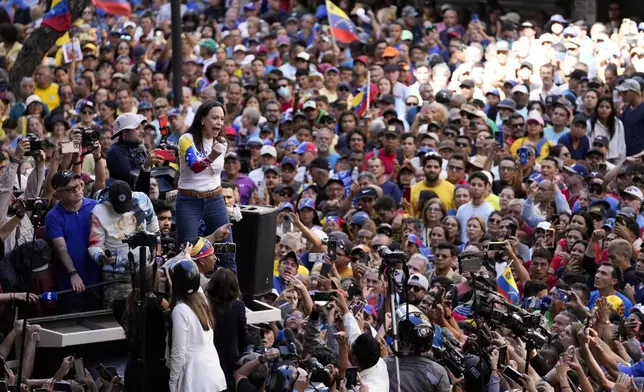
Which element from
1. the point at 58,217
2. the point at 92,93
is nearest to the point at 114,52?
the point at 92,93

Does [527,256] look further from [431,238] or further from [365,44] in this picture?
[365,44]

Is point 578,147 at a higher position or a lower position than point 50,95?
higher

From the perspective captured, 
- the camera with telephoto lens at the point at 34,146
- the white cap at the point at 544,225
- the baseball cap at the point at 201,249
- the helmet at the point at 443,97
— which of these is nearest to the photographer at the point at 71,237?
the camera with telephoto lens at the point at 34,146

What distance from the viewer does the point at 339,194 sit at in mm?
18469

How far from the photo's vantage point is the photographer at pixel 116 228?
12664 millimetres

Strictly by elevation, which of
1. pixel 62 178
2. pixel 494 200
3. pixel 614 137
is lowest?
pixel 494 200

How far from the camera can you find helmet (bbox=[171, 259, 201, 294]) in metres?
10.9

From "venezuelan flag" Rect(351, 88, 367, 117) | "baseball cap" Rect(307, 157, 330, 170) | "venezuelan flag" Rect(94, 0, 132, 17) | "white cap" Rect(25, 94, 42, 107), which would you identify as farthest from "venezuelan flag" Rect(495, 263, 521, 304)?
"venezuelan flag" Rect(94, 0, 132, 17)

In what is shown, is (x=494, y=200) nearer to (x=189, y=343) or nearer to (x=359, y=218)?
(x=359, y=218)

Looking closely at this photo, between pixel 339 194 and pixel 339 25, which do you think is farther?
pixel 339 25

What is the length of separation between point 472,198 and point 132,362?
6703 mm

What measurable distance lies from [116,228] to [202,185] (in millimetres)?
774

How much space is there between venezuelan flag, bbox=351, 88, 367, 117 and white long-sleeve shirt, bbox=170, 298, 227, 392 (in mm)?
11201

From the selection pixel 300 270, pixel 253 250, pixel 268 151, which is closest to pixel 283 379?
pixel 253 250
